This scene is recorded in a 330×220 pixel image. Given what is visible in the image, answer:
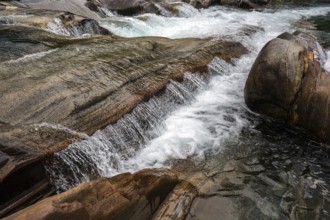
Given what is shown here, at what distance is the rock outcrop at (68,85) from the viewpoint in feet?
14.7

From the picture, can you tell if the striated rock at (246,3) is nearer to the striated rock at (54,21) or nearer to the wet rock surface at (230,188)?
the striated rock at (54,21)

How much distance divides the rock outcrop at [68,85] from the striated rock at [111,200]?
1.08 metres

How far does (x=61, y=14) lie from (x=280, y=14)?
12006mm

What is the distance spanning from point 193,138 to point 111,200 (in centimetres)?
307

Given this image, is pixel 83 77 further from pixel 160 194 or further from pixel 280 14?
pixel 280 14

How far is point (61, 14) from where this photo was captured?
11.2m

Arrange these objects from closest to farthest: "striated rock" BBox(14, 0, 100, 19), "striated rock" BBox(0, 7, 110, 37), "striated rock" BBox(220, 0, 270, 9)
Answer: "striated rock" BBox(0, 7, 110, 37), "striated rock" BBox(14, 0, 100, 19), "striated rock" BBox(220, 0, 270, 9)

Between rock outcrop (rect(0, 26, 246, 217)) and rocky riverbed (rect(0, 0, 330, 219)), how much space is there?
24mm

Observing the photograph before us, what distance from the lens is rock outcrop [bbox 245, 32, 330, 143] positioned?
6.45 m

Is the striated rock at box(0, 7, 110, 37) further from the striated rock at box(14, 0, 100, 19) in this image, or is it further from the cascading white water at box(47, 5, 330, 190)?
the cascading white water at box(47, 5, 330, 190)

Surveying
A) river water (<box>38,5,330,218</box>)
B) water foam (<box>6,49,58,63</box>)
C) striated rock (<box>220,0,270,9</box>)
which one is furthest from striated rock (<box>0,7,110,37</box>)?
striated rock (<box>220,0,270,9</box>)

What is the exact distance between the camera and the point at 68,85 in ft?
19.7

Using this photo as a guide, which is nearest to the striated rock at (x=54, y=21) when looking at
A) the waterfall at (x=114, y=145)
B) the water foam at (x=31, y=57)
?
the water foam at (x=31, y=57)

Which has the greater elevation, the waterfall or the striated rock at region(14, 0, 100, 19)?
the striated rock at region(14, 0, 100, 19)
